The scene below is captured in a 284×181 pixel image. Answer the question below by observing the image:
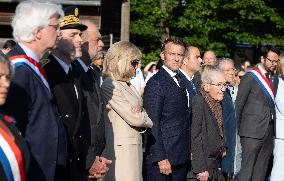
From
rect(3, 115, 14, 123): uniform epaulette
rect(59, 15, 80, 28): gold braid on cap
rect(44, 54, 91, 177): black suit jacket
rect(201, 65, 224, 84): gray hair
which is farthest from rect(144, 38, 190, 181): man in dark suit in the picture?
rect(3, 115, 14, 123): uniform epaulette

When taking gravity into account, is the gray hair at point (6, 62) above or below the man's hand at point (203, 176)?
above

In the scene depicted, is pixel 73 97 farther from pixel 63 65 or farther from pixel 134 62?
pixel 134 62

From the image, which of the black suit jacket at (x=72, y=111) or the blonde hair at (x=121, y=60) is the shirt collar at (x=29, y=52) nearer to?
the black suit jacket at (x=72, y=111)

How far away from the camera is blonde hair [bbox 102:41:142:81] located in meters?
6.63

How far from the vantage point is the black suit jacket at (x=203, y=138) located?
7.72 meters

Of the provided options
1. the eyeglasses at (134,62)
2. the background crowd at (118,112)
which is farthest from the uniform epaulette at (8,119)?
the eyeglasses at (134,62)

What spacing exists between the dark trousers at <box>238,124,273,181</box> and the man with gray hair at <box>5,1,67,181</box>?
17.0ft

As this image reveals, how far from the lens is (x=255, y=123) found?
973 centimetres

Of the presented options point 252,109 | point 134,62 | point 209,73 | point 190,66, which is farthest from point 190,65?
point 134,62

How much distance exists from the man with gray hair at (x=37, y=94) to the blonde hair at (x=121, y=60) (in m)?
1.65

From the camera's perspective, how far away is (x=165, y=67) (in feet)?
25.0

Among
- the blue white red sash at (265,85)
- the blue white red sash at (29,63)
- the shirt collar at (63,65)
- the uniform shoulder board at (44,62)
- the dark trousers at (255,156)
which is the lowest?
the dark trousers at (255,156)

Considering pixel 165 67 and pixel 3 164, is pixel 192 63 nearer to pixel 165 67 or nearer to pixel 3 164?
pixel 165 67

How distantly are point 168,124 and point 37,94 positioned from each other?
9.48ft
